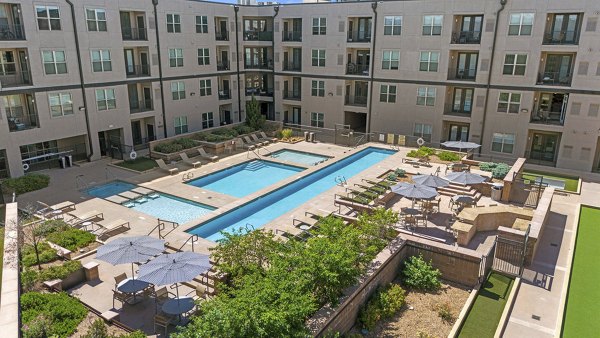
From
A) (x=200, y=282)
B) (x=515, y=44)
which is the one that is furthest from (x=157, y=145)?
(x=515, y=44)

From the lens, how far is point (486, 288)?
50.6 feet

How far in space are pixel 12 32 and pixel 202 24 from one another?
15.5 m

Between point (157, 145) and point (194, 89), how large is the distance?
7754 millimetres

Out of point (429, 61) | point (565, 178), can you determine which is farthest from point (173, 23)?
point (565, 178)

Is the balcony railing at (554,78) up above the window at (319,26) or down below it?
below

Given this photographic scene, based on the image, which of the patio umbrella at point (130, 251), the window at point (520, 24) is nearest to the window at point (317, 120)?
the window at point (520, 24)

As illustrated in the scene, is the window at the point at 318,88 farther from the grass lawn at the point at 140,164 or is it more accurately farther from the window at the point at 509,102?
the grass lawn at the point at 140,164

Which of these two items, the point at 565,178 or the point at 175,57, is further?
the point at 175,57

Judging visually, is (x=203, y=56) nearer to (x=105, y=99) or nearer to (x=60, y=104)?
(x=105, y=99)

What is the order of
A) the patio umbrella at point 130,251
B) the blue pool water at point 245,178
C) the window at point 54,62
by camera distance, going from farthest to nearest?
the window at point 54,62 < the blue pool water at point 245,178 < the patio umbrella at point 130,251

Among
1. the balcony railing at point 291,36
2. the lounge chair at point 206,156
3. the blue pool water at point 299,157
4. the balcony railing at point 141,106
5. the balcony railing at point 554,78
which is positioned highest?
the balcony railing at point 291,36

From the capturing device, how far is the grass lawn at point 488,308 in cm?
1320

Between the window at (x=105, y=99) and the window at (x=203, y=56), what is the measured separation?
358 inches

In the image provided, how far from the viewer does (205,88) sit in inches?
1533
